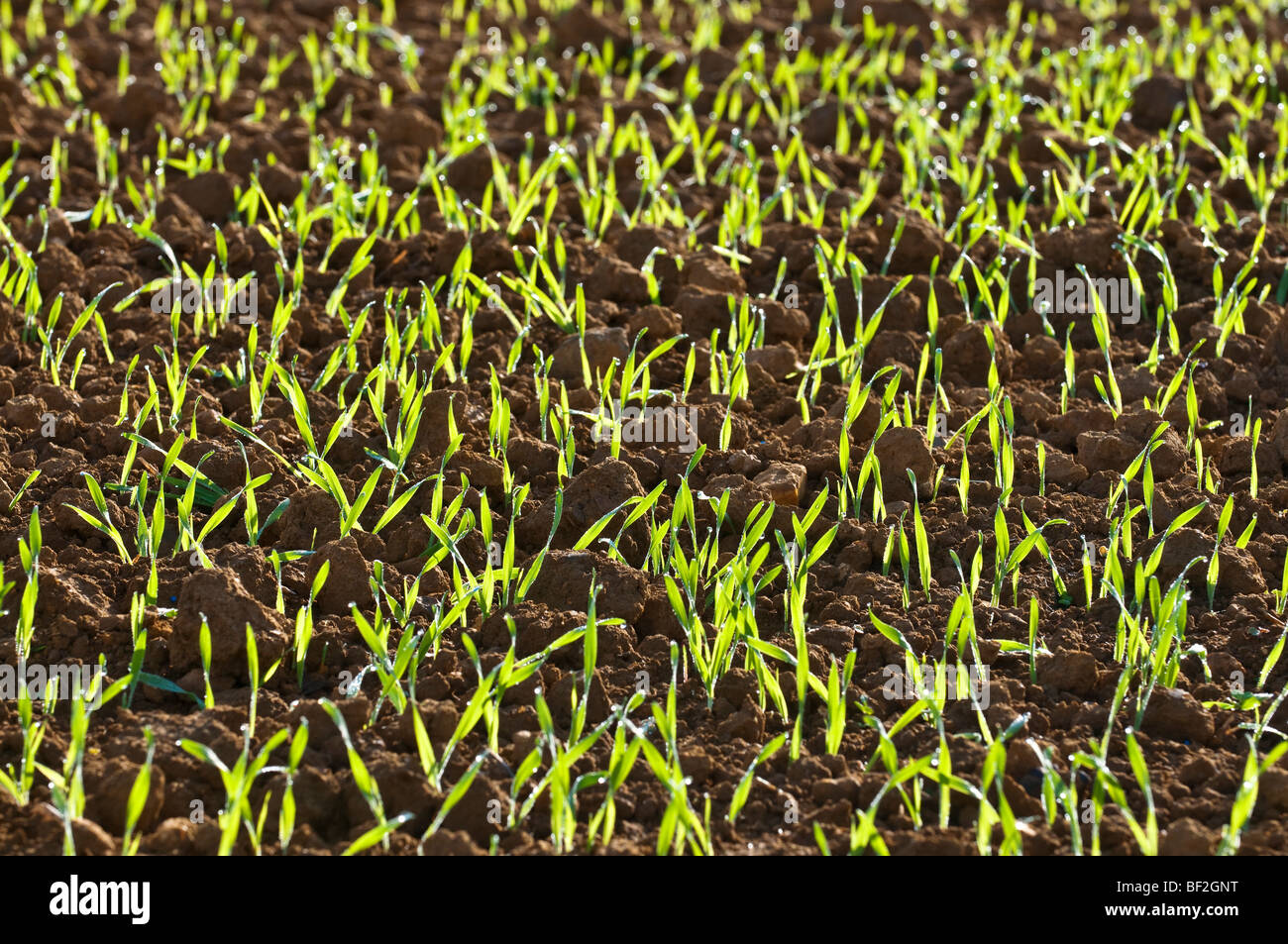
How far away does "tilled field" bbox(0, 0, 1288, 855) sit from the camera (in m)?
2.28

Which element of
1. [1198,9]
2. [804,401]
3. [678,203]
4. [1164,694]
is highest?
[1198,9]

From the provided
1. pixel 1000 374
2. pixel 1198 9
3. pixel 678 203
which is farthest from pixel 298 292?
pixel 1198 9

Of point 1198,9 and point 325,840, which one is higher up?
point 1198,9

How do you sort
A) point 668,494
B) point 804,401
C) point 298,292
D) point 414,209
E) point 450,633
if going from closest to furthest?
point 450,633 → point 668,494 → point 804,401 → point 298,292 → point 414,209

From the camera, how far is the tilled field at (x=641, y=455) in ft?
7.47

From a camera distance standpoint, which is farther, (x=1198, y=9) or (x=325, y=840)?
(x=1198, y=9)

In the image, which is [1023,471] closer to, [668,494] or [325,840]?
[668,494]

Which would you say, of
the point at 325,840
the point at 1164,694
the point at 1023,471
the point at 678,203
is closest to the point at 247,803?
the point at 325,840

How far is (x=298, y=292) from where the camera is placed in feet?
11.8

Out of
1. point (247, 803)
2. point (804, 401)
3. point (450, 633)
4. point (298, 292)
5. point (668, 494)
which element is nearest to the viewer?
point (247, 803)

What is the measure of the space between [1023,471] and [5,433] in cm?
211

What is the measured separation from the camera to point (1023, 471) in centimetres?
309

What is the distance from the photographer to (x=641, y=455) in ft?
10.1

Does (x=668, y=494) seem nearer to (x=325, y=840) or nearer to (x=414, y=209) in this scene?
Result: (x=325, y=840)
